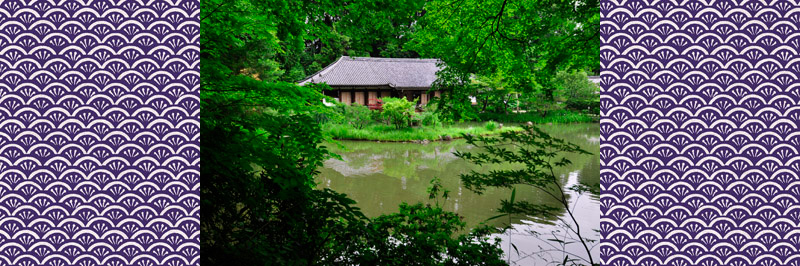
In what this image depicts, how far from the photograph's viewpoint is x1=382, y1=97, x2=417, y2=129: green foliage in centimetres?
1009

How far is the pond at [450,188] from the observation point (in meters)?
3.34

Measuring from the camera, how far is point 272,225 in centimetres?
154

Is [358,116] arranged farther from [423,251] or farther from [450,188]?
[423,251]

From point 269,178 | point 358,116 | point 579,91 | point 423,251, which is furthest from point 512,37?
point 579,91

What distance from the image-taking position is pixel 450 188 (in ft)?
17.9

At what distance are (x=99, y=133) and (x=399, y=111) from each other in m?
9.36

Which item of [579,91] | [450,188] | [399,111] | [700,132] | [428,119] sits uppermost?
[579,91]

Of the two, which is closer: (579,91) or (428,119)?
(428,119)

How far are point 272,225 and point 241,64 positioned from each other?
5.68 m

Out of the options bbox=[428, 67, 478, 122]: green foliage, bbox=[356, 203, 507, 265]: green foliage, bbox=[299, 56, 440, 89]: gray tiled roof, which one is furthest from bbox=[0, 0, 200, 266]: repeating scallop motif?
bbox=[299, 56, 440, 89]: gray tiled roof

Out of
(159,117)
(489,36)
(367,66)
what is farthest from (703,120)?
(367,66)

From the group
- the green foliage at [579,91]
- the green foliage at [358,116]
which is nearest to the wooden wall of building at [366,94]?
the green foliage at [358,116]

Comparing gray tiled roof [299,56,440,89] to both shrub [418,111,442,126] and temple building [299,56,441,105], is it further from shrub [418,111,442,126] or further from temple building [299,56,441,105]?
shrub [418,111,442,126]

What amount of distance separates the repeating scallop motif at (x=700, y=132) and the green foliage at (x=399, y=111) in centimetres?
923
